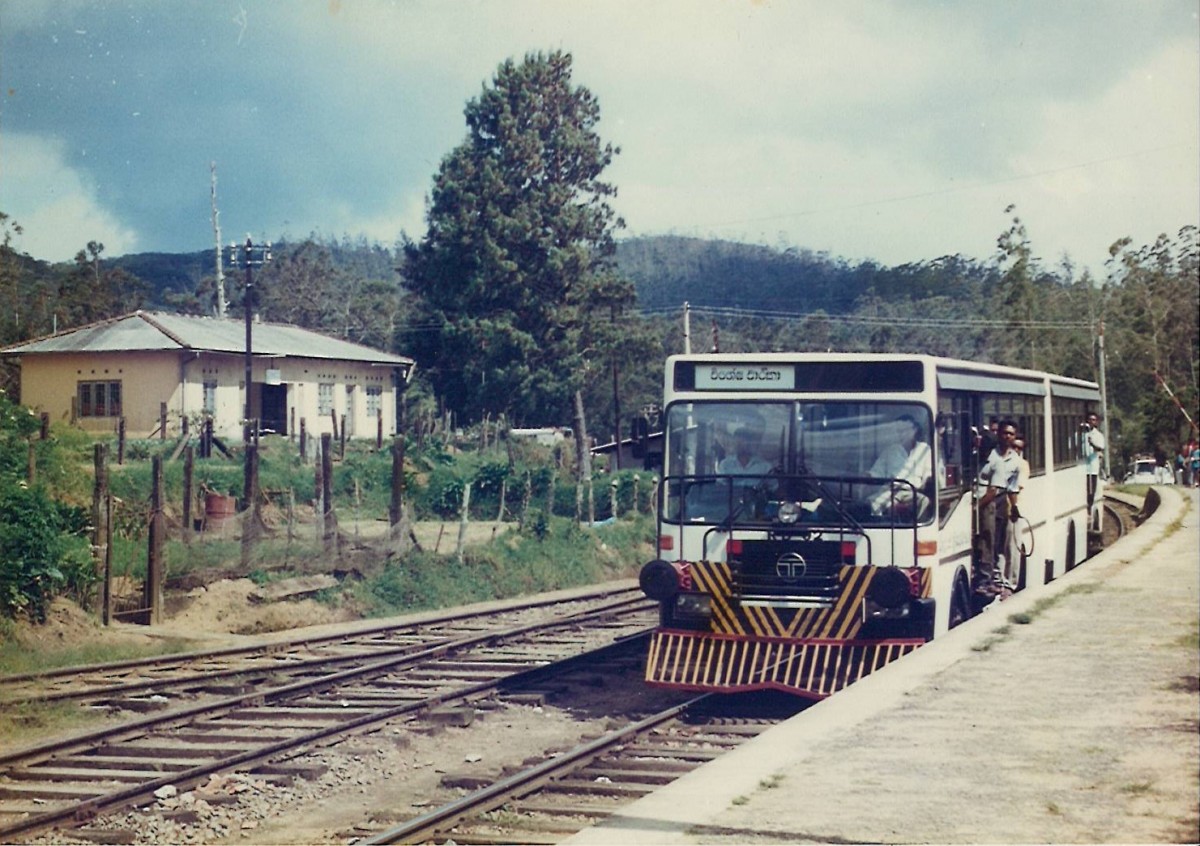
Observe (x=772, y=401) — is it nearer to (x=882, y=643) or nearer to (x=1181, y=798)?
(x=882, y=643)

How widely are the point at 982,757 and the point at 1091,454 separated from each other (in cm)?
1721

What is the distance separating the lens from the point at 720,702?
1377 cm

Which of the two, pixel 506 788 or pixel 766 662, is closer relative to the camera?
pixel 506 788

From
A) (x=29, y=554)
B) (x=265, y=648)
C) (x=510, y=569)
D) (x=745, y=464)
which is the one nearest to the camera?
(x=745, y=464)

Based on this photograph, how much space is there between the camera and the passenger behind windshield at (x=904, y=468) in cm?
1278

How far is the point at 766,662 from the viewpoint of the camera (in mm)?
12734

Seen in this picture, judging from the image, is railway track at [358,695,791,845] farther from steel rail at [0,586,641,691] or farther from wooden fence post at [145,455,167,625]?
wooden fence post at [145,455,167,625]

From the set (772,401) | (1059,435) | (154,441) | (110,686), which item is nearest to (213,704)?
(110,686)

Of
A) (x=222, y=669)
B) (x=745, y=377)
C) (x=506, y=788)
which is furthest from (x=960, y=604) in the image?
(x=222, y=669)

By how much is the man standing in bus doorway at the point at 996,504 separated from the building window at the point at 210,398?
18958 millimetres

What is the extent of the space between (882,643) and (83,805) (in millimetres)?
6830

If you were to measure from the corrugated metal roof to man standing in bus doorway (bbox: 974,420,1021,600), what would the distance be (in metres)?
18.2

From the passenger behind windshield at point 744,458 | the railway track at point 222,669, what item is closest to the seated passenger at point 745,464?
the passenger behind windshield at point 744,458

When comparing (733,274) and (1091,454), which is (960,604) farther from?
(733,274)
